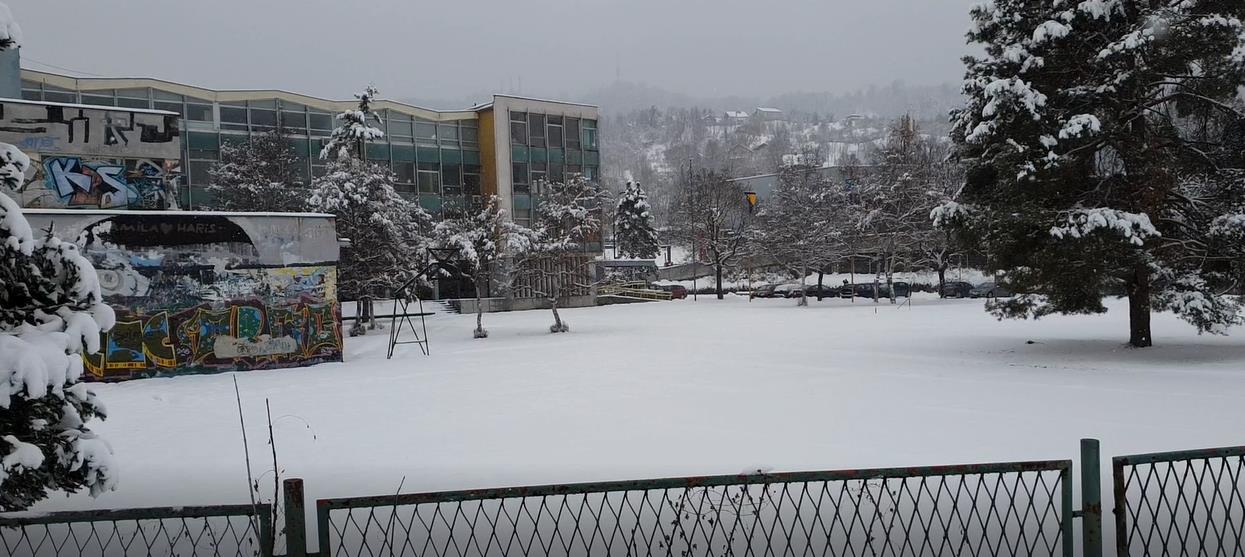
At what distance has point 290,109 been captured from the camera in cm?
4538

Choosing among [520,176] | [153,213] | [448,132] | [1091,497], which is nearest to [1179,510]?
[1091,497]

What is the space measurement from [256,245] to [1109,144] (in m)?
19.4

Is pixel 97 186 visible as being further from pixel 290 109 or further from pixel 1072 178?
pixel 290 109

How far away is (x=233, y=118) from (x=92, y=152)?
1001 inches

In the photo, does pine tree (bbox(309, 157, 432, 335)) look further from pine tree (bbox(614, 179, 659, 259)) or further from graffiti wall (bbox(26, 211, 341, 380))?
pine tree (bbox(614, 179, 659, 259))

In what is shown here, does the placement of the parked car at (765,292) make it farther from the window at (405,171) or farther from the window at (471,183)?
the window at (405,171)

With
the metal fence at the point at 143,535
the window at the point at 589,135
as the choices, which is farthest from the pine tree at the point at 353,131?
the metal fence at the point at 143,535

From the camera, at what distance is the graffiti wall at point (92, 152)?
19594 millimetres

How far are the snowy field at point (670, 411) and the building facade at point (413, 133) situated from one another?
26.7 meters

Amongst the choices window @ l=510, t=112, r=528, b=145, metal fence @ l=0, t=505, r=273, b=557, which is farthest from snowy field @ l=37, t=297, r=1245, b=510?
window @ l=510, t=112, r=528, b=145

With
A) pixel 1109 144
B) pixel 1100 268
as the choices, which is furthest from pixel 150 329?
pixel 1109 144

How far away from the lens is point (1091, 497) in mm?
3816

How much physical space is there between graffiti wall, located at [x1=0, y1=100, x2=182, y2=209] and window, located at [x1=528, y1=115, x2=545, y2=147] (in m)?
29.5

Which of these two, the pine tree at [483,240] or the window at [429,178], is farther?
the window at [429,178]
